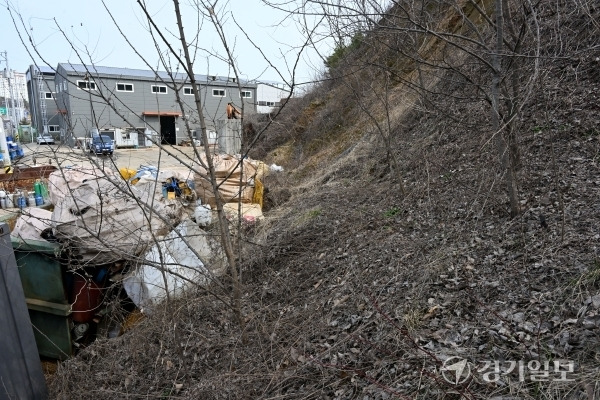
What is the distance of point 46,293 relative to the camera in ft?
12.5

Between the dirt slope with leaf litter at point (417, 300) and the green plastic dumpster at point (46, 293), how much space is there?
0.48 metres

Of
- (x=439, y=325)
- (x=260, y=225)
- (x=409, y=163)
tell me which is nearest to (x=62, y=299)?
(x=260, y=225)

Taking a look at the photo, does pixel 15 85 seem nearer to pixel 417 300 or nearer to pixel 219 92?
pixel 219 92

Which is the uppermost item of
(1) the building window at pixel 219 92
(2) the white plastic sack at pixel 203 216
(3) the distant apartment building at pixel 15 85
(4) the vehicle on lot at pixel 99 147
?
(3) the distant apartment building at pixel 15 85

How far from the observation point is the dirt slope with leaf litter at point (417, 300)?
205 cm

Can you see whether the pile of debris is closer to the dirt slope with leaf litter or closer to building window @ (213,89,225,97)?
the dirt slope with leaf litter

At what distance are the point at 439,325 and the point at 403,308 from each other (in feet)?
1.00

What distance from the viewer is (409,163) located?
5.91 metres

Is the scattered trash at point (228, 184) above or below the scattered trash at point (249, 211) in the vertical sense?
above

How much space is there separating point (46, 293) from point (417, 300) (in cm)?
341

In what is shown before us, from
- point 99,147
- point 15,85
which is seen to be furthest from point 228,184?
point 99,147

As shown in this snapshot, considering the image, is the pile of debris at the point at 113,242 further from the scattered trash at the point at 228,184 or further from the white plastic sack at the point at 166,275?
the scattered trash at the point at 228,184

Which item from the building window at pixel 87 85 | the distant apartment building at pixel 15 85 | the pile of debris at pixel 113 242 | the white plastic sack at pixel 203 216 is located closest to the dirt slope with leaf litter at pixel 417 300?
the pile of debris at pixel 113 242

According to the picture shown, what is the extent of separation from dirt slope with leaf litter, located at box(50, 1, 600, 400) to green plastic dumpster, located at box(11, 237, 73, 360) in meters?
0.48
